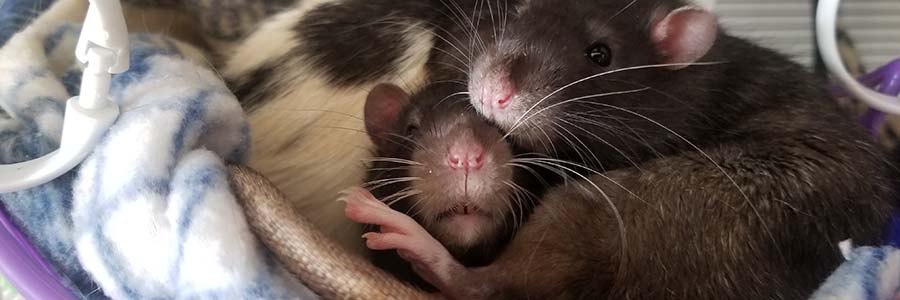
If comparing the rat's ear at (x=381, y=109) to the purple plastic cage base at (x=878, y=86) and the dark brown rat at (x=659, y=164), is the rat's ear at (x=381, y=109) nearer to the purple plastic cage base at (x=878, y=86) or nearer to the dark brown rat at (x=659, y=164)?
the dark brown rat at (x=659, y=164)

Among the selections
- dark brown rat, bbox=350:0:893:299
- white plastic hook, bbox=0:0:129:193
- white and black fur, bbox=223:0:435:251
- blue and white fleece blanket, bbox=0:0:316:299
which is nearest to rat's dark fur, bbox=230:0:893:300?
dark brown rat, bbox=350:0:893:299

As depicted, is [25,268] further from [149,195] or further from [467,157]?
[467,157]

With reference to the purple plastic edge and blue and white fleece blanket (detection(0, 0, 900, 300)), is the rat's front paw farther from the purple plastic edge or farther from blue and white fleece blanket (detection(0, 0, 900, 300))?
the purple plastic edge

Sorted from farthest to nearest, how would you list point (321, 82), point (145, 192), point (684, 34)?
1. point (321, 82)
2. point (684, 34)
3. point (145, 192)

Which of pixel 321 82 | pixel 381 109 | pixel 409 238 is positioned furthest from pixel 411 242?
pixel 321 82

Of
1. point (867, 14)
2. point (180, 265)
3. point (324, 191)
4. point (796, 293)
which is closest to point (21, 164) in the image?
point (180, 265)

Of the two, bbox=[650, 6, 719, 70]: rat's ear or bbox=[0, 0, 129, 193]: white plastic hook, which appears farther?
bbox=[650, 6, 719, 70]: rat's ear
